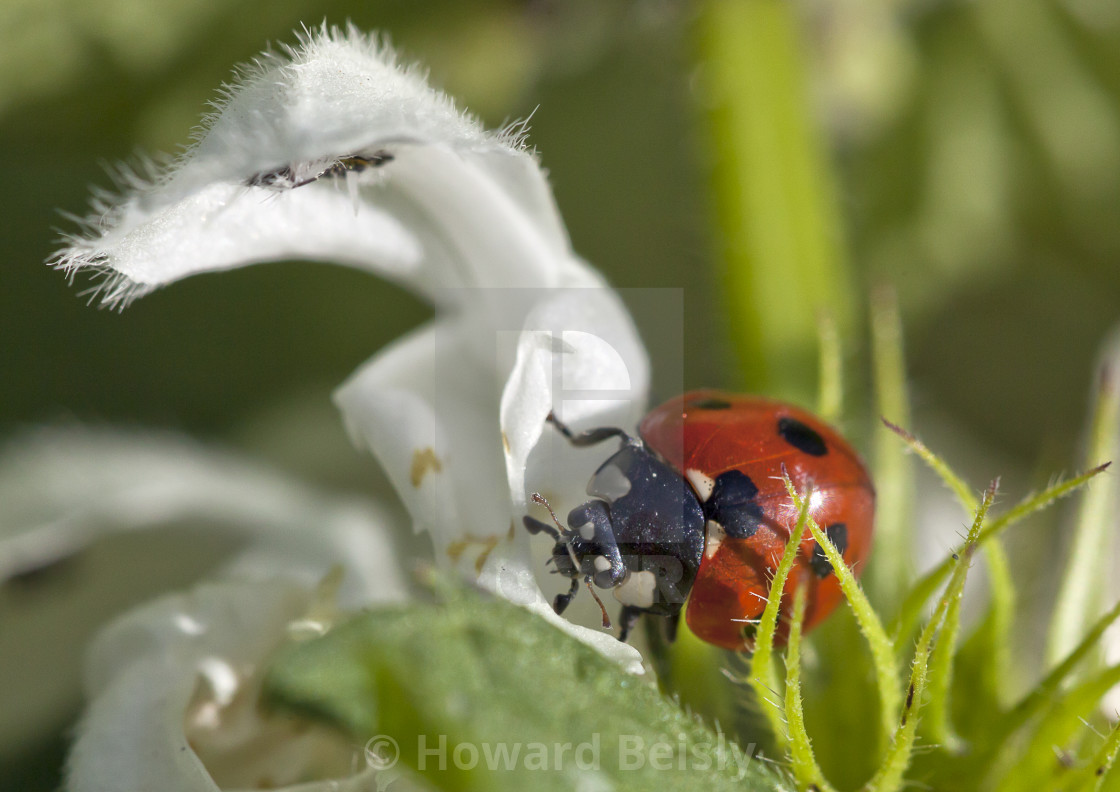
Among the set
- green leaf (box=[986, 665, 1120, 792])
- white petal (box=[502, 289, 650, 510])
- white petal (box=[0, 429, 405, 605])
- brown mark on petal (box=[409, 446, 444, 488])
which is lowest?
white petal (box=[0, 429, 405, 605])

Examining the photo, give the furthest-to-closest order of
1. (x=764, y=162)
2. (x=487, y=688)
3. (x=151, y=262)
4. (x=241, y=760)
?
(x=764, y=162) < (x=241, y=760) < (x=151, y=262) < (x=487, y=688)

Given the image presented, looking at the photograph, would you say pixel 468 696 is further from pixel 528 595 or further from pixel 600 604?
pixel 600 604

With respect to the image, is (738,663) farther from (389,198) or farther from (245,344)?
(245,344)

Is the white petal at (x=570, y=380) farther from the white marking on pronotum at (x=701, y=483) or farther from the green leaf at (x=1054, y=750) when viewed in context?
the green leaf at (x=1054, y=750)

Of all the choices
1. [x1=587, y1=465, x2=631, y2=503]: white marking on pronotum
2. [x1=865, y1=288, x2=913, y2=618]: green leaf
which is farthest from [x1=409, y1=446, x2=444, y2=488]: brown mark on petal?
[x1=865, y1=288, x2=913, y2=618]: green leaf

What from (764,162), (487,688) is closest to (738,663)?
(487,688)

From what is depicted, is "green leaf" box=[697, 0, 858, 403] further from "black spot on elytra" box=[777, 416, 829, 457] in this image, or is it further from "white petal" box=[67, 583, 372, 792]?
"white petal" box=[67, 583, 372, 792]

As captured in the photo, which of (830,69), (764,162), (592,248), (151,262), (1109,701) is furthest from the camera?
(592,248)
